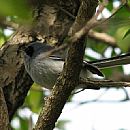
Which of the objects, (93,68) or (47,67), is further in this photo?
(47,67)

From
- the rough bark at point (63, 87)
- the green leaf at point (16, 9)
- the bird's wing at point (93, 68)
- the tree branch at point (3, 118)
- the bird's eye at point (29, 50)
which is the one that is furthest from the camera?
the bird's eye at point (29, 50)

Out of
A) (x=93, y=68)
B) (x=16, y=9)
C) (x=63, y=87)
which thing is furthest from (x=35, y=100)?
(x=16, y=9)

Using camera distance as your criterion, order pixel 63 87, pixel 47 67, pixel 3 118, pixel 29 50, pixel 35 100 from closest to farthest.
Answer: pixel 63 87 < pixel 3 118 < pixel 47 67 < pixel 29 50 < pixel 35 100

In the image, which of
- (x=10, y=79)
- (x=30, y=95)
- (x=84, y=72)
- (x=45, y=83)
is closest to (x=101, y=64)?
(x=84, y=72)

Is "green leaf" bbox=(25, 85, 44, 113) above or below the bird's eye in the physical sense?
below

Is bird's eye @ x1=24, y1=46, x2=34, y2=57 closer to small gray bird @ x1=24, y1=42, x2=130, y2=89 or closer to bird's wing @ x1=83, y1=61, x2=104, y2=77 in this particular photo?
small gray bird @ x1=24, y1=42, x2=130, y2=89

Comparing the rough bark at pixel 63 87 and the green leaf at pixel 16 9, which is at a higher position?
the green leaf at pixel 16 9

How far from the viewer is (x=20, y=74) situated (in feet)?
10.2

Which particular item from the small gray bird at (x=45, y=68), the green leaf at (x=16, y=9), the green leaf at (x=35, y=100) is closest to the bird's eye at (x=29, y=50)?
the small gray bird at (x=45, y=68)

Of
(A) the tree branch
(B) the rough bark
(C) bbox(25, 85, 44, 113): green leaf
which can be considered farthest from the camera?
(C) bbox(25, 85, 44, 113): green leaf

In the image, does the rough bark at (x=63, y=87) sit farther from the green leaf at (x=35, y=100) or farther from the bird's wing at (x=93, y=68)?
the green leaf at (x=35, y=100)

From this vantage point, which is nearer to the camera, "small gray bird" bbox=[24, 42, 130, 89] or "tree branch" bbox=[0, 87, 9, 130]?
"tree branch" bbox=[0, 87, 9, 130]

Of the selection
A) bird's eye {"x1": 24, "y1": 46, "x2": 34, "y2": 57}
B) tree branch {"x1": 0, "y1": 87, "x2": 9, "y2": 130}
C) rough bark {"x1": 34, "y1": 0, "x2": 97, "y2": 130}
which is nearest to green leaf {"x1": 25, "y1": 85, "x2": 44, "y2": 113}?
bird's eye {"x1": 24, "y1": 46, "x2": 34, "y2": 57}

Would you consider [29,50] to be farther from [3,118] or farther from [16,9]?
[16,9]
